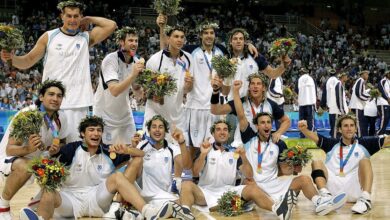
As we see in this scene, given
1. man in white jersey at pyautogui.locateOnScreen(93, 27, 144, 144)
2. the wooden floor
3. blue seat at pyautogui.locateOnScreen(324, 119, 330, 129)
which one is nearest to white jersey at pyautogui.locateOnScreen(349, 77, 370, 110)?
blue seat at pyautogui.locateOnScreen(324, 119, 330, 129)

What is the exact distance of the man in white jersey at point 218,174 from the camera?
6695 mm

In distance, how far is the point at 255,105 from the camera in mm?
7473

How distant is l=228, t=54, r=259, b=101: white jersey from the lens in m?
7.76

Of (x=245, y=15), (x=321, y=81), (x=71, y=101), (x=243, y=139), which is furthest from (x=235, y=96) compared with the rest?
(x=245, y=15)

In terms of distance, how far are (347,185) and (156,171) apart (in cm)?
244

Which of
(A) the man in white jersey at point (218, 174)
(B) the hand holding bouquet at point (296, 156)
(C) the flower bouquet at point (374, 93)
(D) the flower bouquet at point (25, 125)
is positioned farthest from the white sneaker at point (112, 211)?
(C) the flower bouquet at point (374, 93)

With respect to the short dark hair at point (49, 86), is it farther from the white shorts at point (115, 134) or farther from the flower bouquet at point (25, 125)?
the white shorts at point (115, 134)

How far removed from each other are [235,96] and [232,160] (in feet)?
2.59

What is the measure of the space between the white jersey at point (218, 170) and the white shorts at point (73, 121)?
5.21 ft

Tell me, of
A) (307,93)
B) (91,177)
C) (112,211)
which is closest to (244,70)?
(91,177)

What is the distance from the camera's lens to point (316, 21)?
34.0 m

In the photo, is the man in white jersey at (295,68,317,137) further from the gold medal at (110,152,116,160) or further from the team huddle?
the gold medal at (110,152,116,160)

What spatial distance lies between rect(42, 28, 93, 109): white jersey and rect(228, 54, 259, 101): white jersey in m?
2.08

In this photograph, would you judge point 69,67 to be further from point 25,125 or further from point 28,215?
point 28,215
